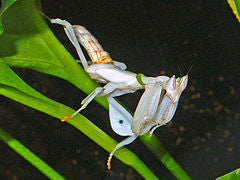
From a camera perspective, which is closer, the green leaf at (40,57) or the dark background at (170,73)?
the green leaf at (40,57)

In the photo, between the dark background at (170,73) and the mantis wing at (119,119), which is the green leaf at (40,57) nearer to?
the mantis wing at (119,119)

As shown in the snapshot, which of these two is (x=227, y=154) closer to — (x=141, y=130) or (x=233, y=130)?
(x=233, y=130)

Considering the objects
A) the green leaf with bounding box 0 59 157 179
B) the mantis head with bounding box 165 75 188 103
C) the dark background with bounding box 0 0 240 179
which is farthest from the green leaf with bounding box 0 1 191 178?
the dark background with bounding box 0 0 240 179

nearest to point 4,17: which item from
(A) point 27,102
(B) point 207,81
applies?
(A) point 27,102

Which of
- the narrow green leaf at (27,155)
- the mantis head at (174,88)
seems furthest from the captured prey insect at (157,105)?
the narrow green leaf at (27,155)

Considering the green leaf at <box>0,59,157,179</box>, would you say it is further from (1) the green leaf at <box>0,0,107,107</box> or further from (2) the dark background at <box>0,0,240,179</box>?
(2) the dark background at <box>0,0,240,179</box>

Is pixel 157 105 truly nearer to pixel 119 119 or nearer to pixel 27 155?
pixel 119 119

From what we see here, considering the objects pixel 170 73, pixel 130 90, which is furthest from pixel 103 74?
pixel 170 73
